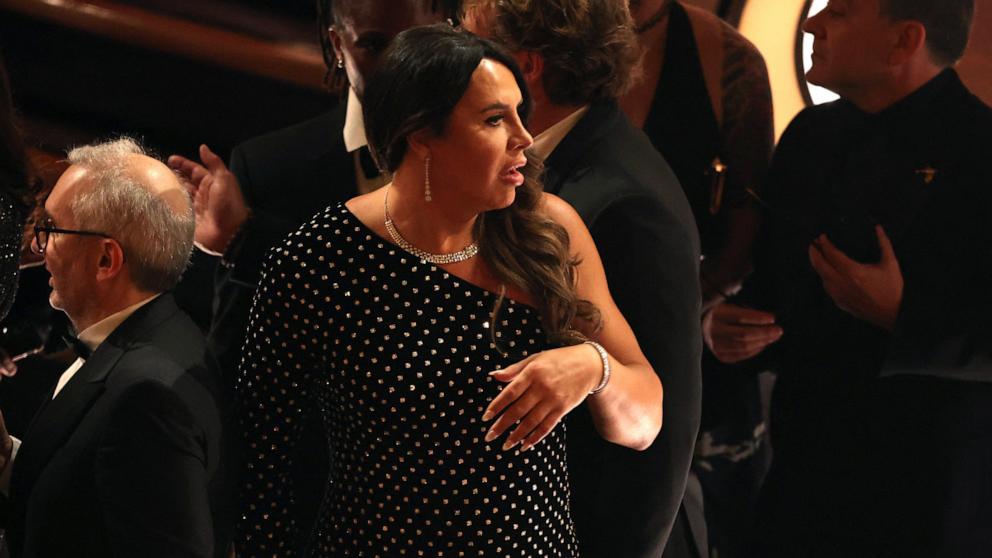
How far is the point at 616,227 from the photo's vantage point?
2717 millimetres

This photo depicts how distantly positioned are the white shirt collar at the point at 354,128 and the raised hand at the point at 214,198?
28cm

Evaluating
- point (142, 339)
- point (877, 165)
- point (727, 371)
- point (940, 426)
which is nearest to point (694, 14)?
point (877, 165)

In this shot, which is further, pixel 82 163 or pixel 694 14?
pixel 694 14

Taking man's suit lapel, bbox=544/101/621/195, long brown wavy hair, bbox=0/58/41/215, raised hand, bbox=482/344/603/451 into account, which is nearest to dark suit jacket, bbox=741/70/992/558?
man's suit lapel, bbox=544/101/621/195

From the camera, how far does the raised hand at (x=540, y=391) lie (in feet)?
7.00

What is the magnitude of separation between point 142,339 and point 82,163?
1.20ft

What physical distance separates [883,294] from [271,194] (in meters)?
1.43

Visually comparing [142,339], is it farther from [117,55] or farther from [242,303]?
[117,55]

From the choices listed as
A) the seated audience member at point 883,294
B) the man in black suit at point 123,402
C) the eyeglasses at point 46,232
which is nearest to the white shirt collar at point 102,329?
the man in black suit at point 123,402

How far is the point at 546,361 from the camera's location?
2.16m

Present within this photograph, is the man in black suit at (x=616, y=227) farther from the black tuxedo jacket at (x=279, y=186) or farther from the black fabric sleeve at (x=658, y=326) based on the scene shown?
the black tuxedo jacket at (x=279, y=186)

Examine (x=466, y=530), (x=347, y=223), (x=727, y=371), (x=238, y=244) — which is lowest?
(x=727, y=371)

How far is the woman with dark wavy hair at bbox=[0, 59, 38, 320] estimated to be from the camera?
2.30 meters

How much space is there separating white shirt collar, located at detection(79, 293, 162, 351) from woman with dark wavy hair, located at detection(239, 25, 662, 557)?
292 mm
